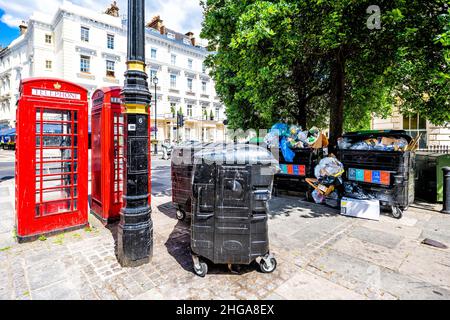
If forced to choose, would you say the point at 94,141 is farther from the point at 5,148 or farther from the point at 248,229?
the point at 5,148

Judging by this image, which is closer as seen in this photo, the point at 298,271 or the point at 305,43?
the point at 298,271

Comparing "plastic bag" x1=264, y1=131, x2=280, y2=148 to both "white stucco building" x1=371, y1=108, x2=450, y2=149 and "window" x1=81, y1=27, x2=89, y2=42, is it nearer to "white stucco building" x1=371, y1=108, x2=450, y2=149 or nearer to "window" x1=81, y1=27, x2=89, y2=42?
"white stucco building" x1=371, y1=108, x2=450, y2=149

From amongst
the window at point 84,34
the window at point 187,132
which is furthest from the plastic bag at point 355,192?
the window at point 187,132

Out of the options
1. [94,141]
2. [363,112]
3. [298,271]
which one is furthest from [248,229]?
[363,112]

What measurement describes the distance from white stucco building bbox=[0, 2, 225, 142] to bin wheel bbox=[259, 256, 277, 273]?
23594 mm

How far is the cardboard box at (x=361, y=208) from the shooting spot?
5.26 meters

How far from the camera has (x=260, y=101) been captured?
8766 mm

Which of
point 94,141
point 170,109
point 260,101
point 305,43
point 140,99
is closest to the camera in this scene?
point 140,99

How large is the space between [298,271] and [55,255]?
3.51 meters

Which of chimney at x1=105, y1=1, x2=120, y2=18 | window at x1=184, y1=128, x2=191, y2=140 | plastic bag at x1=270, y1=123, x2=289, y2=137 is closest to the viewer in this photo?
plastic bag at x1=270, y1=123, x2=289, y2=137

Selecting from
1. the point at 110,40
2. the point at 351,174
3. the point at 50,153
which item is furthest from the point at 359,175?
the point at 110,40

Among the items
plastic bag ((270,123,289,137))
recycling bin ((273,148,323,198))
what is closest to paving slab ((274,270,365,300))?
recycling bin ((273,148,323,198))

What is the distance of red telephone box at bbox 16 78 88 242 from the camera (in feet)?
12.4

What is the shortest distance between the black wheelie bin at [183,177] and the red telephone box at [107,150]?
1.16 metres
